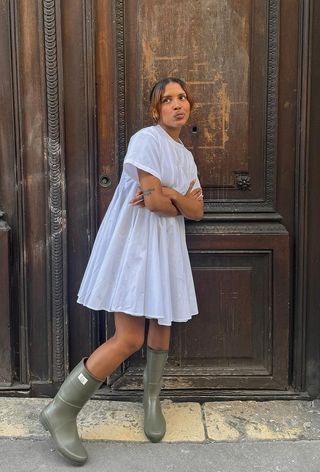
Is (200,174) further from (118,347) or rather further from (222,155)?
(118,347)

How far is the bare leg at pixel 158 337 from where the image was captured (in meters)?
2.78

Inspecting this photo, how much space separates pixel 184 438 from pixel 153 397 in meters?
0.25

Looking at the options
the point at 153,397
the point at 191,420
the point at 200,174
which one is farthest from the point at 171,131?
the point at 191,420

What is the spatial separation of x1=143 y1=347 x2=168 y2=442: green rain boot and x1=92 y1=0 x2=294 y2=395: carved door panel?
1.15 feet

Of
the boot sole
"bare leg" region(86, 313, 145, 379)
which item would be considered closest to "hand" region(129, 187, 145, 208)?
"bare leg" region(86, 313, 145, 379)

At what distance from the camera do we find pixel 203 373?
322 cm

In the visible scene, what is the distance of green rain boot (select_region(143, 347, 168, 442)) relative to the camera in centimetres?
280

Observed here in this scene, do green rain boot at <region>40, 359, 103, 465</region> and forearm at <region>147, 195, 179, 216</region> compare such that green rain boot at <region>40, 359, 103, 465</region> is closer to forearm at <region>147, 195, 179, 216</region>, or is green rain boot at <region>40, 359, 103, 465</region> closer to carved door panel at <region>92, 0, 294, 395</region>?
carved door panel at <region>92, 0, 294, 395</region>

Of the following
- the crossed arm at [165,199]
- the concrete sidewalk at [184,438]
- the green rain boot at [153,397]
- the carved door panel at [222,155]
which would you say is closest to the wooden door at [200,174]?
the carved door panel at [222,155]

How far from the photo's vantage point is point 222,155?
123 inches

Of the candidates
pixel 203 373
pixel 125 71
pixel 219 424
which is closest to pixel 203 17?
pixel 125 71

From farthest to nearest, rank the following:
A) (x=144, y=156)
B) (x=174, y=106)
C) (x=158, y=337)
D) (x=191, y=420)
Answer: (x=191, y=420) < (x=158, y=337) < (x=174, y=106) < (x=144, y=156)

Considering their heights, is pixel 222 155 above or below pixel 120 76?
below

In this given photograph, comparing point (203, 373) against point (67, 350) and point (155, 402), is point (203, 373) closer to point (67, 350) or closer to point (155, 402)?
point (155, 402)
